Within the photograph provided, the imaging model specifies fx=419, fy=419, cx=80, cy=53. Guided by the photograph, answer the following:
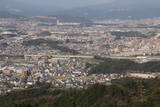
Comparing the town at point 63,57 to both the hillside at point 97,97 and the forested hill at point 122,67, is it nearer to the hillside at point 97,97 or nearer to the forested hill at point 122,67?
the forested hill at point 122,67

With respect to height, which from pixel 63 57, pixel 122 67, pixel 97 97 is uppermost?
pixel 97 97

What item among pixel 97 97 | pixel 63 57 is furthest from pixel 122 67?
pixel 97 97

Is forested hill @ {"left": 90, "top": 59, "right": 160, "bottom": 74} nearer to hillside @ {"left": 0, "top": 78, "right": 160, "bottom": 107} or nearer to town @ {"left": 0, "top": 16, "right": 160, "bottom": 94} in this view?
town @ {"left": 0, "top": 16, "right": 160, "bottom": 94}

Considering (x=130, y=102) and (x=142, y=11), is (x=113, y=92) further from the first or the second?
(x=142, y=11)

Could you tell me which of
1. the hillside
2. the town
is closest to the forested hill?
the town

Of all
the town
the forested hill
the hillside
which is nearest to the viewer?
the hillside

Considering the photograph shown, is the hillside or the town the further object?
the town

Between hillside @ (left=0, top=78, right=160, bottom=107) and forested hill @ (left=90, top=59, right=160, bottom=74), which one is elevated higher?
hillside @ (left=0, top=78, right=160, bottom=107)

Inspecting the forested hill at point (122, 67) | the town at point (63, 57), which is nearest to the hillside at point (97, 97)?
the town at point (63, 57)

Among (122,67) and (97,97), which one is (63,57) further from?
(97,97)

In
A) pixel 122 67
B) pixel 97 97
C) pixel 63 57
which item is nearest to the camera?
pixel 97 97

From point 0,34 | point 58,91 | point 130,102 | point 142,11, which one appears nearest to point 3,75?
point 58,91

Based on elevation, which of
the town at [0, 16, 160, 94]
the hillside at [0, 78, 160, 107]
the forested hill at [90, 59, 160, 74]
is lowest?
the town at [0, 16, 160, 94]
